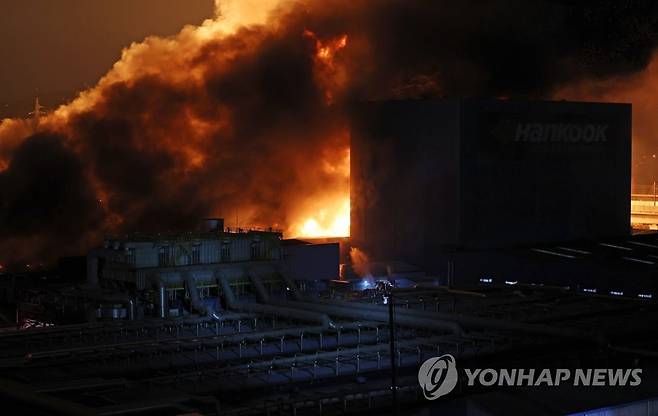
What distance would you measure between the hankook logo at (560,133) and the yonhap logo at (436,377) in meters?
27.1

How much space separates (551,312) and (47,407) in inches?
815

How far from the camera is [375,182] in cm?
5422

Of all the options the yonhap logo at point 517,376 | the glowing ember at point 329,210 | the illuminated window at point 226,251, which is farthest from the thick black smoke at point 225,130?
the yonhap logo at point 517,376

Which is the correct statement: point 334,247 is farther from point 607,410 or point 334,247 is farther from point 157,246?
point 607,410

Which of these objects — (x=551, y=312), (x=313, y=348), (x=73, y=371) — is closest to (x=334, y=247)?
(x=551, y=312)

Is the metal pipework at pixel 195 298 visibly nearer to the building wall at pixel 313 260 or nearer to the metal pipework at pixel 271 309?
the metal pipework at pixel 271 309

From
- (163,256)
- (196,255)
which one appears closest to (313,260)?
(196,255)

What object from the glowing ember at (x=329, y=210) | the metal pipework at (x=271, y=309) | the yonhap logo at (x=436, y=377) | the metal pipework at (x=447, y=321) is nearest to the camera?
the yonhap logo at (x=436, y=377)

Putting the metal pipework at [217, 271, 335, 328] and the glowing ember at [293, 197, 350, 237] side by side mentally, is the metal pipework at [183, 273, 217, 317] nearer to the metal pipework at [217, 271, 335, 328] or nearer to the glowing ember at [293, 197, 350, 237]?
the metal pipework at [217, 271, 335, 328]

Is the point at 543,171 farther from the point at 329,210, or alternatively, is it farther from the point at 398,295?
the point at 398,295

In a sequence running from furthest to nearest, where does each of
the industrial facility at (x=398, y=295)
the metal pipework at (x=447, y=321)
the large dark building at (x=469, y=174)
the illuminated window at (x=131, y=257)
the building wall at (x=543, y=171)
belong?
the building wall at (x=543, y=171) < the large dark building at (x=469, y=174) < the illuminated window at (x=131, y=257) < the metal pipework at (x=447, y=321) < the industrial facility at (x=398, y=295)

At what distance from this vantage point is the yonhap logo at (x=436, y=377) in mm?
27266

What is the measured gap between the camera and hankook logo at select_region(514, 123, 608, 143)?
54534mm

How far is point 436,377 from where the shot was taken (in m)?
28.0
